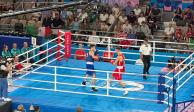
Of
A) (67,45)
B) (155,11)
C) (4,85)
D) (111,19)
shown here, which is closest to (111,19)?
(111,19)

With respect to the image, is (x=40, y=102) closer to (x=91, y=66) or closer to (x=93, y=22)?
(x=91, y=66)

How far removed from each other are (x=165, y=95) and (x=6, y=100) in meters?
4.58

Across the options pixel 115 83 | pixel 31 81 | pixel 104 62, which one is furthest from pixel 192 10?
pixel 31 81

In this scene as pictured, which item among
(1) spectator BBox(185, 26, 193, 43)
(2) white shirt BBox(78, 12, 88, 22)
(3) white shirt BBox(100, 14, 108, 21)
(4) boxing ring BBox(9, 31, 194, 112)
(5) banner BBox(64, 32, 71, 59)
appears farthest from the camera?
(2) white shirt BBox(78, 12, 88, 22)

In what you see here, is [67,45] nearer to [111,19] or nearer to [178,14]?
[111,19]

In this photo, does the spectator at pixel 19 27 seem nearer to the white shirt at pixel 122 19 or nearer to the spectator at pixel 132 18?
the white shirt at pixel 122 19

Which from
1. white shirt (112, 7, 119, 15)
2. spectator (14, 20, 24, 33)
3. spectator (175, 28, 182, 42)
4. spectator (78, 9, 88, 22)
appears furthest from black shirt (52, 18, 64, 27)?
spectator (175, 28, 182, 42)

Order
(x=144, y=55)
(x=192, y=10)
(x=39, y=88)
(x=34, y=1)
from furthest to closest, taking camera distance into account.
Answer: (x=34, y=1)
(x=192, y=10)
(x=144, y=55)
(x=39, y=88)

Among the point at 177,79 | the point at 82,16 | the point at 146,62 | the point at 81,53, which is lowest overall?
the point at 177,79

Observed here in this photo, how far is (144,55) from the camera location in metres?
16.4

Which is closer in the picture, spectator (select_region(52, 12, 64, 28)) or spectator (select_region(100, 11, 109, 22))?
spectator (select_region(100, 11, 109, 22))

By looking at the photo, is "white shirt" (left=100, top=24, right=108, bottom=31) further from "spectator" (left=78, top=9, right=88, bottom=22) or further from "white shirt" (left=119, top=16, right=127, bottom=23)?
"spectator" (left=78, top=9, right=88, bottom=22)

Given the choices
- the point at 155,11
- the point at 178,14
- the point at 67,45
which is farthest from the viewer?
the point at 155,11

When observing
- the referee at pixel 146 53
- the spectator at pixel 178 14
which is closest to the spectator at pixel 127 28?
the spectator at pixel 178 14
